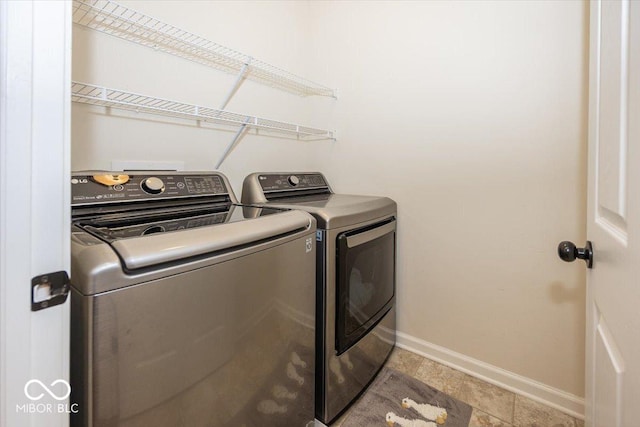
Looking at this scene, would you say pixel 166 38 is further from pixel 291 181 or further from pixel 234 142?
pixel 291 181

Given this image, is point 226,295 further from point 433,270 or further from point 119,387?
point 433,270

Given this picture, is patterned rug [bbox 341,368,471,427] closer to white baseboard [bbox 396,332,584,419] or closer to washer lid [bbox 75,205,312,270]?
white baseboard [bbox 396,332,584,419]

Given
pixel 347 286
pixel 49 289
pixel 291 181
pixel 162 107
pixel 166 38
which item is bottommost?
pixel 347 286

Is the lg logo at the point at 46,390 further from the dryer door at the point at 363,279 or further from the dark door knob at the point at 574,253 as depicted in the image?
the dark door knob at the point at 574,253

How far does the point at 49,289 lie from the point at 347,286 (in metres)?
1.01

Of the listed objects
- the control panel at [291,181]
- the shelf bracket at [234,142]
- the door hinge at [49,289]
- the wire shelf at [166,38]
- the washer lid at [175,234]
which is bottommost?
the door hinge at [49,289]

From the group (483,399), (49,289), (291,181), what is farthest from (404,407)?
(49,289)

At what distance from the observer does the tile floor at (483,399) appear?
1.28m

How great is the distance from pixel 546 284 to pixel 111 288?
67.2 inches

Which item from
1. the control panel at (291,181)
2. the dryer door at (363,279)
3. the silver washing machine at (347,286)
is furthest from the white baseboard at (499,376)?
the control panel at (291,181)

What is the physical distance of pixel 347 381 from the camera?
52.4 inches

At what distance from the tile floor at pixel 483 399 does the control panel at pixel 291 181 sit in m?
1.19

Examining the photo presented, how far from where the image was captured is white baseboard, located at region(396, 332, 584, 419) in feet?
4.33

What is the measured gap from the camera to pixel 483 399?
4.61 ft
